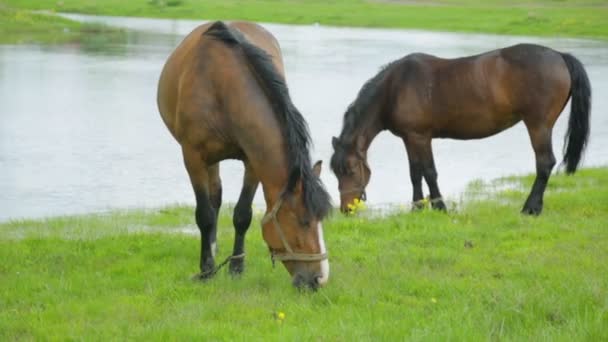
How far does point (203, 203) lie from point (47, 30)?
111 feet

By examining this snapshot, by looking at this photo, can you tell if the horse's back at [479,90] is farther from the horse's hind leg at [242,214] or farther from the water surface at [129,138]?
the horse's hind leg at [242,214]

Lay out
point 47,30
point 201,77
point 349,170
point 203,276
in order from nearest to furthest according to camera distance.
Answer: point 201,77 < point 203,276 < point 349,170 < point 47,30

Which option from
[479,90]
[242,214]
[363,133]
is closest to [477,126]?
[479,90]

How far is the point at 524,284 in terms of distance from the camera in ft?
18.9

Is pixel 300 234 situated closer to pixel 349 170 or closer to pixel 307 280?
pixel 307 280

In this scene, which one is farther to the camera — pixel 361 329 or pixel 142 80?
pixel 142 80

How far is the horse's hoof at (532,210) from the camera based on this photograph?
347 inches

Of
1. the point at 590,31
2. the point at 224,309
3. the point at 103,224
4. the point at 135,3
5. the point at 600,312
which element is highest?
the point at 600,312

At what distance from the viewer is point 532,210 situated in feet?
29.0

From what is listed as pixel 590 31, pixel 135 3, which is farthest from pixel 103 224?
pixel 135 3

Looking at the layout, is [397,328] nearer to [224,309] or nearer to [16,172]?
[224,309]

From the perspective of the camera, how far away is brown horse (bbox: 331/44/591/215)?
343 inches

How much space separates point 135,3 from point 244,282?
5849 centimetres

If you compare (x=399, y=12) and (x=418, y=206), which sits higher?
(x=418, y=206)
